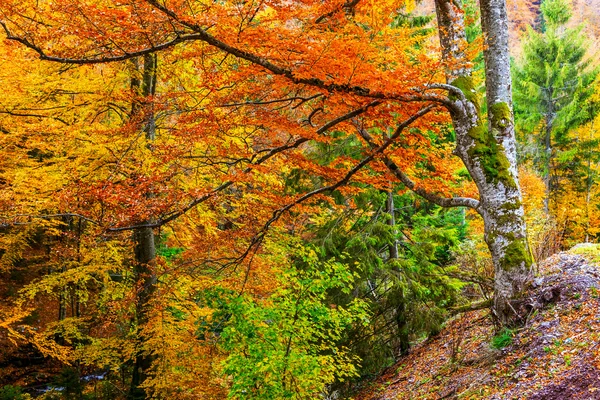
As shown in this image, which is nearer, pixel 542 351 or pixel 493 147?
pixel 542 351

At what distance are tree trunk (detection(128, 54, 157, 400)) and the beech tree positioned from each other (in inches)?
81.9

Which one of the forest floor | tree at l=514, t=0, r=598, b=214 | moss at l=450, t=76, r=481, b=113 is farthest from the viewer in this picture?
tree at l=514, t=0, r=598, b=214

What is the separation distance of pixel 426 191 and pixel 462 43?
83.8 inches

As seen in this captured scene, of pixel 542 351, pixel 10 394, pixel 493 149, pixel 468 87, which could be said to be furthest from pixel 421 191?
pixel 10 394

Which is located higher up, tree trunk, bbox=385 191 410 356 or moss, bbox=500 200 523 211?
moss, bbox=500 200 523 211

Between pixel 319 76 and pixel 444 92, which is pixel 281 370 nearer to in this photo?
pixel 319 76

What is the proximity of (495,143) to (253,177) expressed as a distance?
11.6 ft

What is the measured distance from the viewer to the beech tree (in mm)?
4895

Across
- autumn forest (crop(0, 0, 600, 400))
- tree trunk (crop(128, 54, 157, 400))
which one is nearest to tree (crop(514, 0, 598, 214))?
autumn forest (crop(0, 0, 600, 400))

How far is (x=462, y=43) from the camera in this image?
242 inches

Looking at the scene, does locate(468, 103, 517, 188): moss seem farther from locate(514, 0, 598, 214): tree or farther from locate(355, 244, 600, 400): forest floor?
locate(514, 0, 598, 214): tree

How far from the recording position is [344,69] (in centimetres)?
489

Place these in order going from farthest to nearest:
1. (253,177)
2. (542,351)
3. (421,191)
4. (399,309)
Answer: (399,309), (253,177), (421,191), (542,351)

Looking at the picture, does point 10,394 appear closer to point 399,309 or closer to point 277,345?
point 277,345
